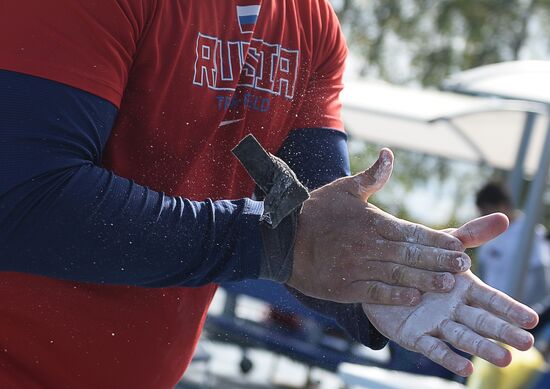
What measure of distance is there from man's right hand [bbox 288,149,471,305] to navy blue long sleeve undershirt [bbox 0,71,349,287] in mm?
94

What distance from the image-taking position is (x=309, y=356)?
6027 millimetres

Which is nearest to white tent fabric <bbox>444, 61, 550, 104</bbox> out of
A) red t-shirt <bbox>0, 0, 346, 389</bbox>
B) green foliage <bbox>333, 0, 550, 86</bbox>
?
red t-shirt <bbox>0, 0, 346, 389</bbox>

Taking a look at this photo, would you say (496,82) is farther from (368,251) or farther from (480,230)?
(368,251)

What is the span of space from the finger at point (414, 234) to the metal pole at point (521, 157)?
272 inches

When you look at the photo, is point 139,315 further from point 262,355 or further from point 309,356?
point 262,355

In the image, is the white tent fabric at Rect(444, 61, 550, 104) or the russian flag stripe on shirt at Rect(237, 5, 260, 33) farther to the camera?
the white tent fabric at Rect(444, 61, 550, 104)

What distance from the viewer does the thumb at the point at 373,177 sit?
1544 millimetres

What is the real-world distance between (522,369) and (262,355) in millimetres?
2922

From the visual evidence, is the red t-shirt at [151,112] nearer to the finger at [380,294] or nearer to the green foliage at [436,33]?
the finger at [380,294]

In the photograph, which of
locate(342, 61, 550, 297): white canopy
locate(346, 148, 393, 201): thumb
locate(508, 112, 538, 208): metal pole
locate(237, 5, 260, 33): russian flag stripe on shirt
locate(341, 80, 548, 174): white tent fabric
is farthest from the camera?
locate(508, 112, 538, 208): metal pole

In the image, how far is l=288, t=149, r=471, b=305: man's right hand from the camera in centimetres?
151

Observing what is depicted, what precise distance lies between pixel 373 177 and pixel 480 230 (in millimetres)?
206

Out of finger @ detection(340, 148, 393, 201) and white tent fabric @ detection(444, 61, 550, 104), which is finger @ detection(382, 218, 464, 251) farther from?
white tent fabric @ detection(444, 61, 550, 104)

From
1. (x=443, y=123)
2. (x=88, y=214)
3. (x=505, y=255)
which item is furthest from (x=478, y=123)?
(x=88, y=214)
